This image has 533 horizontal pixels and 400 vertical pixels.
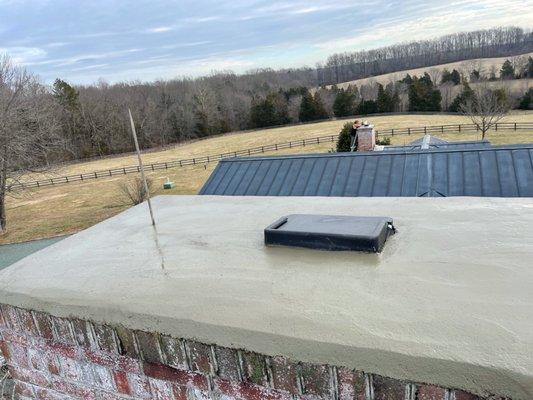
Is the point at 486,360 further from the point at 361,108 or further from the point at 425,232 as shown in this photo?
the point at 361,108

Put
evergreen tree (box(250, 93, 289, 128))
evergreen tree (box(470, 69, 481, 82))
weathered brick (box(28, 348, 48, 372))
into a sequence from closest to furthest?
1. weathered brick (box(28, 348, 48, 372))
2. evergreen tree (box(250, 93, 289, 128))
3. evergreen tree (box(470, 69, 481, 82))

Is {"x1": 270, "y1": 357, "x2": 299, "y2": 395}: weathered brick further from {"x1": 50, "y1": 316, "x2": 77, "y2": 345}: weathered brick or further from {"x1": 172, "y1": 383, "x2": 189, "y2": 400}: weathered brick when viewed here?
{"x1": 50, "y1": 316, "x2": 77, "y2": 345}: weathered brick

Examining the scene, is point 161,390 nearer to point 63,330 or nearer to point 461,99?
point 63,330

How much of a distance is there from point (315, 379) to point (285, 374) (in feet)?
0.38

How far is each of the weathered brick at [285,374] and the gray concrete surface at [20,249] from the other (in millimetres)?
20684

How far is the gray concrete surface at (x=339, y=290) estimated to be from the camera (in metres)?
1.36

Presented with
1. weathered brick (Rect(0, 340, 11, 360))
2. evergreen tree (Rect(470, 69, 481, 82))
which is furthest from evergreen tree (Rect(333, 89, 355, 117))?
weathered brick (Rect(0, 340, 11, 360))

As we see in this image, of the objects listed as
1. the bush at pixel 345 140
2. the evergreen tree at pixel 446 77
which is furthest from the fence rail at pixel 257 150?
the evergreen tree at pixel 446 77

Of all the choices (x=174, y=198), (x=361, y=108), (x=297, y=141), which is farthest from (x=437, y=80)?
(x=174, y=198)

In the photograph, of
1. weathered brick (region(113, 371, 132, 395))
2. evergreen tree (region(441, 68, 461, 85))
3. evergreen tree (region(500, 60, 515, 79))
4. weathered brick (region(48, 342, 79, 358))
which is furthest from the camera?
evergreen tree (region(441, 68, 461, 85))

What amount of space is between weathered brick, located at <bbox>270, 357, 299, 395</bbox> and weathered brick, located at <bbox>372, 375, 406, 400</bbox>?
0.94 ft

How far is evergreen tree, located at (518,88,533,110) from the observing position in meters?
51.3

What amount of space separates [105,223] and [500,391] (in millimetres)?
3011

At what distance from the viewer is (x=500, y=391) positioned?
4.06 ft
